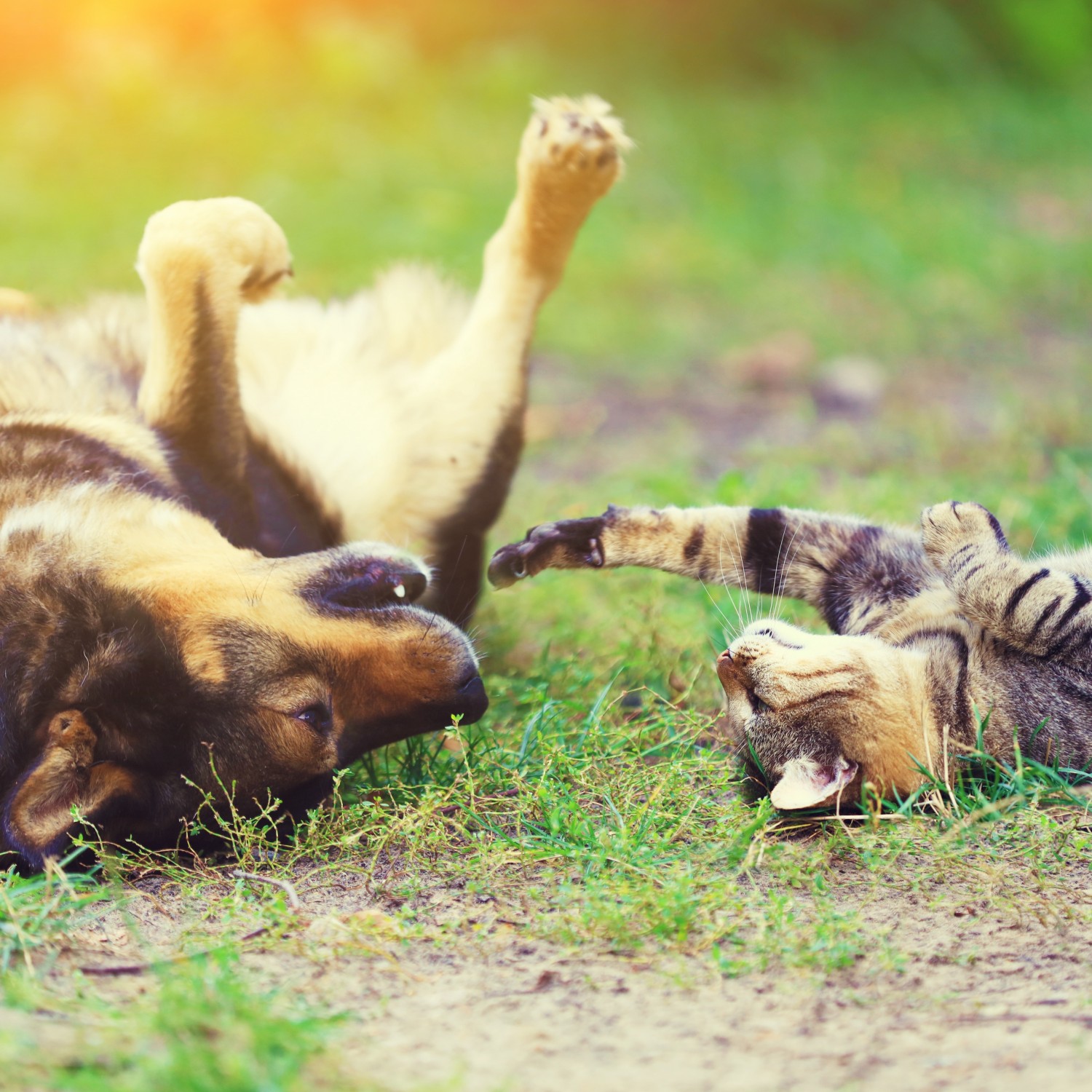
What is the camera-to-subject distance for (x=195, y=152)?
31.4 feet

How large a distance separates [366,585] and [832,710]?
45.6 inches

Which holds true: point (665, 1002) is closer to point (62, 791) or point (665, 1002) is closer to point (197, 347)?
point (62, 791)

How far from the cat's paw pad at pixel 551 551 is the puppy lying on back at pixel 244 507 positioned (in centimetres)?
30

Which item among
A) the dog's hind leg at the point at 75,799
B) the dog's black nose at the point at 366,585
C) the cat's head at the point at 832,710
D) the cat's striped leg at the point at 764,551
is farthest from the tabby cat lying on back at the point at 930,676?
the dog's hind leg at the point at 75,799

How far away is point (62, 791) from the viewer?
2.62 meters

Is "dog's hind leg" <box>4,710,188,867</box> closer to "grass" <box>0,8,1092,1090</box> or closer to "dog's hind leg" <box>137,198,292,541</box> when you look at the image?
"grass" <box>0,8,1092,1090</box>

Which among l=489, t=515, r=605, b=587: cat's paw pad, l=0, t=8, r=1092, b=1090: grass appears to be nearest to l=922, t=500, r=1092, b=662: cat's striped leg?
l=0, t=8, r=1092, b=1090: grass

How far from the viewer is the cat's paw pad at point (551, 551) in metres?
3.38

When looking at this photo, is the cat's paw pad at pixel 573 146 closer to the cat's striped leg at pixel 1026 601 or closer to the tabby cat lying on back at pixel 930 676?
the tabby cat lying on back at pixel 930 676

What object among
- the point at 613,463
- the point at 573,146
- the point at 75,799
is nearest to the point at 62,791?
the point at 75,799

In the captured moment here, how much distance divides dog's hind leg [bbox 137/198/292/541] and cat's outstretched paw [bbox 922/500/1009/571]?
186 cm

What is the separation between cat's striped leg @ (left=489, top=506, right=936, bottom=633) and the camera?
3467 millimetres

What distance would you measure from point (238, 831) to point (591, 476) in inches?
137

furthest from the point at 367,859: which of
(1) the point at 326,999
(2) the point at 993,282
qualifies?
(2) the point at 993,282
